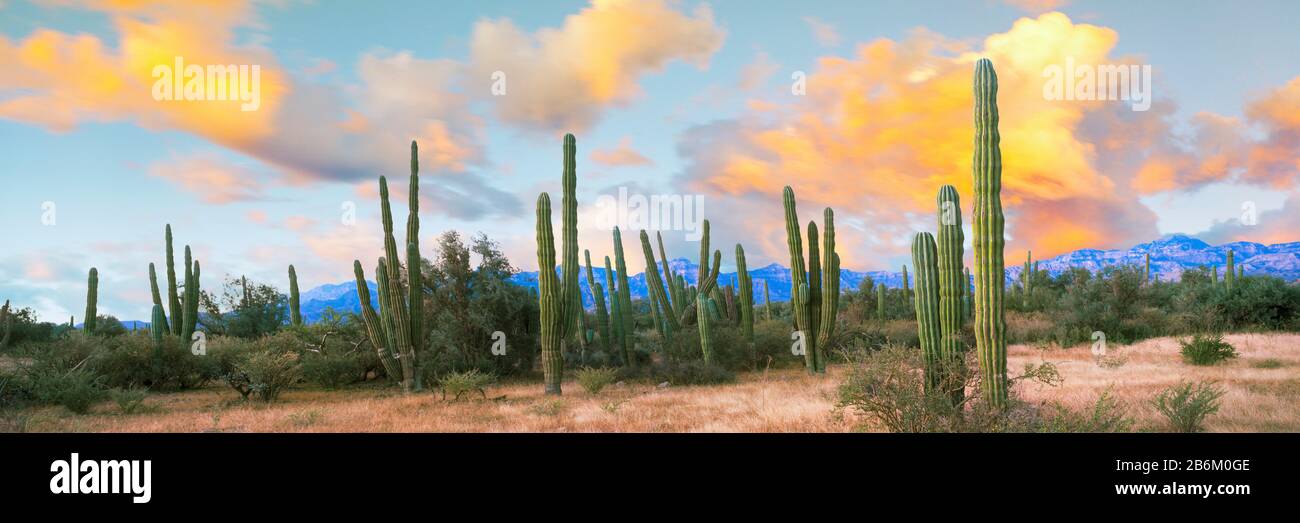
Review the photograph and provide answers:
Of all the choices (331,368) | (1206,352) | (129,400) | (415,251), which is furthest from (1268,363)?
(129,400)

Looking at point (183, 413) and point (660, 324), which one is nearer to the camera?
point (183, 413)

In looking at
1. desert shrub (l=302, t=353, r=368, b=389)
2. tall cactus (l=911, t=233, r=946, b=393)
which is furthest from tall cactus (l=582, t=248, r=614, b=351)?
tall cactus (l=911, t=233, r=946, b=393)

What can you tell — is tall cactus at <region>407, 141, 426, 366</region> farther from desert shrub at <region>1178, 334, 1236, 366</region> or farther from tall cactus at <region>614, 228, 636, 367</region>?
desert shrub at <region>1178, 334, 1236, 366</region>

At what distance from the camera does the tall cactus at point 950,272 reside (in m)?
9.02

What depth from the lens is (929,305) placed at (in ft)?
30.7

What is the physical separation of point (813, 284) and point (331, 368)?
11.3m

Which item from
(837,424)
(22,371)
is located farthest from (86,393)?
(837,424)

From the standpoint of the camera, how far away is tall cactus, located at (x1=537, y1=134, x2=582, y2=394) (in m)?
14.8

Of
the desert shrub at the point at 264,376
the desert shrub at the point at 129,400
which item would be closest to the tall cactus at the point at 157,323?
the desert shrub at the point at 264,376

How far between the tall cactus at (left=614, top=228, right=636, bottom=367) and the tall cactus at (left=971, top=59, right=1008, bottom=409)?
11253 millimetres

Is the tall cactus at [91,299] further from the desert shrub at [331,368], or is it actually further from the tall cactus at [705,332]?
the tall cactus at [705,332]
